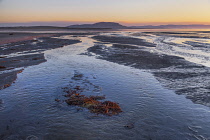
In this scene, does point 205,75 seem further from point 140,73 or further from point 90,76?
point 90,76

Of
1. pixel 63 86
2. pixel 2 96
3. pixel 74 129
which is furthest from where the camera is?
pixel 63 86

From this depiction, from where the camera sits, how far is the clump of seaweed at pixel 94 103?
353 inches

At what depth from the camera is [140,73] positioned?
16.8 metres

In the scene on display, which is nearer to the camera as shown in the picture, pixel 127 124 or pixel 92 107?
pixel 127 124

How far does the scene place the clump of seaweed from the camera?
8.96m

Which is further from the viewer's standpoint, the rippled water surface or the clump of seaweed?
the clump of seaweed

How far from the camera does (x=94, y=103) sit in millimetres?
9844

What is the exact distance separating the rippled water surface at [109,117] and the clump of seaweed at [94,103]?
371 millimetres

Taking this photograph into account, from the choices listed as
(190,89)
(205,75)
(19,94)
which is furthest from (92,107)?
(205,75)

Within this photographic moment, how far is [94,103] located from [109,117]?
1676 millimetres

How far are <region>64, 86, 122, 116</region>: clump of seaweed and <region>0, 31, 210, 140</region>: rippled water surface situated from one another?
37 centimetres

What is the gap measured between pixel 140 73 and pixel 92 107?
8.47m

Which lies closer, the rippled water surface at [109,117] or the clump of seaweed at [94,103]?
the rippled water surface at [109,117]

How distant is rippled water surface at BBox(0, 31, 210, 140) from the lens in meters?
7.03
